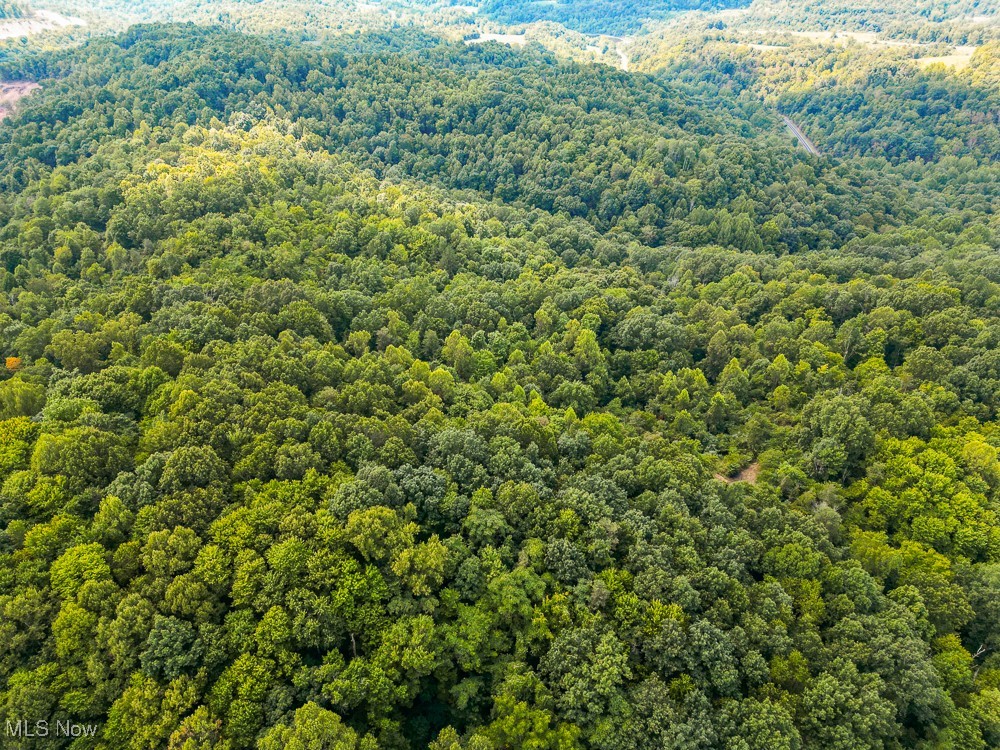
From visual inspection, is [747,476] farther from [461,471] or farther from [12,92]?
[12,92]

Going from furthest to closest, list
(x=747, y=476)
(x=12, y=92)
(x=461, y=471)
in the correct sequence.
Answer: (x=12, y=92), (x=747, y=476), (x=461, y=471)

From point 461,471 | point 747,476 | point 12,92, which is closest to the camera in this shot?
point 461,471

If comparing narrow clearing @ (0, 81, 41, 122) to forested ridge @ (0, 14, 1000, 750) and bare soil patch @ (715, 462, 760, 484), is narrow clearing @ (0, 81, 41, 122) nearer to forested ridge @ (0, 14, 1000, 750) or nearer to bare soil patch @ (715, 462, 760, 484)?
forested ridge @ (0, 14, 1000, 750)

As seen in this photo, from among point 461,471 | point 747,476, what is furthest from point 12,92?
point 747,476

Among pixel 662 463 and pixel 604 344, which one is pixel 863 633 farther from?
pixel 604 344

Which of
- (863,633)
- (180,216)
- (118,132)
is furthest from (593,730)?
(118,132)

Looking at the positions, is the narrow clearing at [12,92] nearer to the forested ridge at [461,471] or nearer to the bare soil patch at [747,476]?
the forested ridge at [461,471]

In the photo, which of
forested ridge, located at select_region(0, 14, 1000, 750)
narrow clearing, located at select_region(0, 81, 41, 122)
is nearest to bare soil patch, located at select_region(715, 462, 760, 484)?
forested ridge, located at select_region(0, 14, 1000, 750)

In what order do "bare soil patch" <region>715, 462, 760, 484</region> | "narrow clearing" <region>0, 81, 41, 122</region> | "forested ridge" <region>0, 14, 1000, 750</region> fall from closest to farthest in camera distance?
"forested ridge" <region>0, 14, 1000, 750</region>, "bare soil patch" <region>715, 462, 760, 484</region>, "narrow clearing" <region>0, 81, 41, 122</region>

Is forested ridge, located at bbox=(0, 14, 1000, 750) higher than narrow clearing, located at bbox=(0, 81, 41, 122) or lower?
lower
